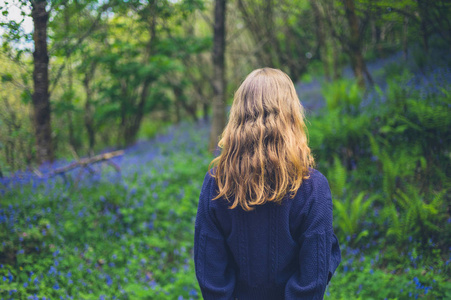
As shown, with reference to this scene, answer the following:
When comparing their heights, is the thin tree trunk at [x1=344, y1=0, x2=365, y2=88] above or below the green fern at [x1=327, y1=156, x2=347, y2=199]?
above

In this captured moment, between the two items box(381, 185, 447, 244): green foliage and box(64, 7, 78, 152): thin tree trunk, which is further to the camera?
box(64, 7, 78, 152): thin tree trunk

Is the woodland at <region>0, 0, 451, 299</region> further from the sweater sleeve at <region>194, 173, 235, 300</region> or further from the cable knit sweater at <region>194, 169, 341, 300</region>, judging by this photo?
the sweater sleeve at <region>194, 173, 235, 300</region>

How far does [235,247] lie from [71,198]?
13.0 feet

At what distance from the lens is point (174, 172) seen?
6.41 meters

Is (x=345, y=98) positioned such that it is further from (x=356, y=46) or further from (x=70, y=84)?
(x=70, y=84)

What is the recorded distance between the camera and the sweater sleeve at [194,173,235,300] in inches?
68.4

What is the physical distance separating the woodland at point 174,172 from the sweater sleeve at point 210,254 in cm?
144

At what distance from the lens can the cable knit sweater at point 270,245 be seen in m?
1.64

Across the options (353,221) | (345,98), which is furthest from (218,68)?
(353,221)

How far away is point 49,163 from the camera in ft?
19.1

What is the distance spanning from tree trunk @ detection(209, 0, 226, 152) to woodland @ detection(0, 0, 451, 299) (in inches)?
1.3

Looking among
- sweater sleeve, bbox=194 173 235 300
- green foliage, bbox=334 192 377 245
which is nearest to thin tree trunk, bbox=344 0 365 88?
green foliage, bbox=334 192 377 245

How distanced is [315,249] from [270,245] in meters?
0.23

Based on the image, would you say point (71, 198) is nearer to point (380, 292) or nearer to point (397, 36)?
point (380, 292)
